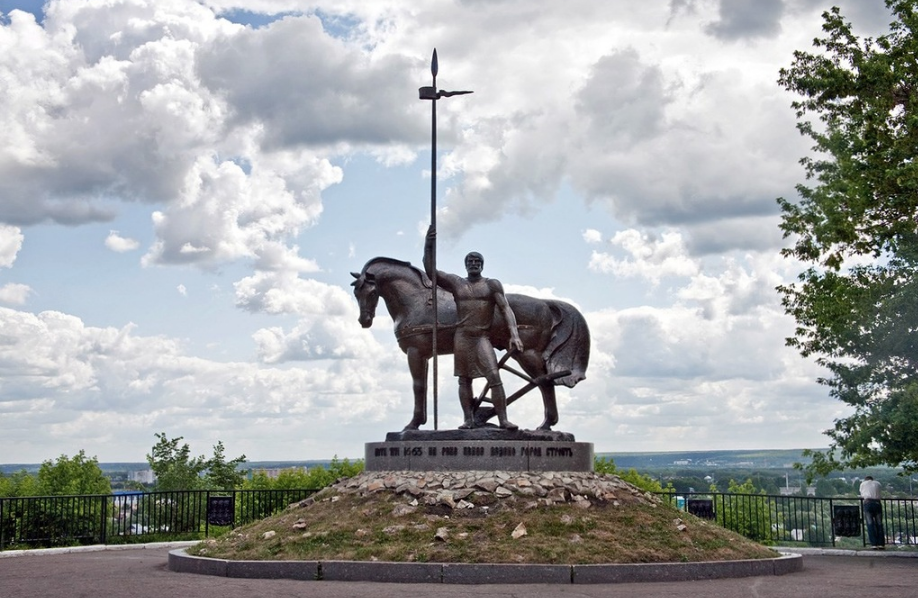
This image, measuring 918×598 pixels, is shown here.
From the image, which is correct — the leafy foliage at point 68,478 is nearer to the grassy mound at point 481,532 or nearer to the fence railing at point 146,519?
the fence railing at point 146,519

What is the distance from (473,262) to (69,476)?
17281 millimetres

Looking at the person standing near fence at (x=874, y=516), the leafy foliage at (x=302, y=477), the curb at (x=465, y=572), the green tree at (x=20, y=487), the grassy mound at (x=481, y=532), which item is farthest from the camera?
the green tree at (x=20, y=487)

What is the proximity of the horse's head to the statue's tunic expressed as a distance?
72.3 inches

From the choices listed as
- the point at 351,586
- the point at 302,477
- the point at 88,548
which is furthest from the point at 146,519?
the point at 351,586

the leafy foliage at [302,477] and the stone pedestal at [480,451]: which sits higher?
the stone pedestal at [480,451]

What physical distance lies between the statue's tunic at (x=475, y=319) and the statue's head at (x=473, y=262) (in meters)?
0.17

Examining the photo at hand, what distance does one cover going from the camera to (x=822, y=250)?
2381 cm

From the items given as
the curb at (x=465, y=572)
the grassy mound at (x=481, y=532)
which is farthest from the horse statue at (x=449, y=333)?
the curb at (x=465, y=572)

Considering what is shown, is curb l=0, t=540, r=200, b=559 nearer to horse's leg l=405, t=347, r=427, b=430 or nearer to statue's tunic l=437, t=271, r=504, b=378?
horse's leg l=405, t=347, r=427, b=430

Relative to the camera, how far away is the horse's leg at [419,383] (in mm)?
18219

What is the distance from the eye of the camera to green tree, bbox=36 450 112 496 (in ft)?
95.7

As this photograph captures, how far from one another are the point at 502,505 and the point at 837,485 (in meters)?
47.3

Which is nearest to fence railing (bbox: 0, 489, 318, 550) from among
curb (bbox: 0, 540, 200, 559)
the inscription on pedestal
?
curb (bbox: 0, 540, 200, 559)

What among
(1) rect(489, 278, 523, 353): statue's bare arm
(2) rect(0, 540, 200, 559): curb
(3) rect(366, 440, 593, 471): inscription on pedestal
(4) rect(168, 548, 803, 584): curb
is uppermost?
(1) rect(489, 278, 523, 353): statue's bare arm
